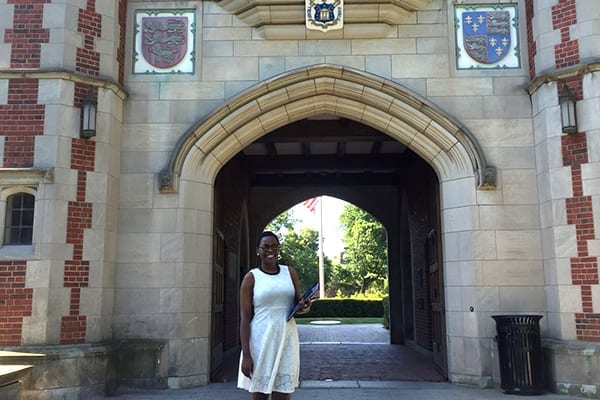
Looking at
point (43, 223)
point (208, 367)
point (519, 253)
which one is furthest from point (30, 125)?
point (519, 253)

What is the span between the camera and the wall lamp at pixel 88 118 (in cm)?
701

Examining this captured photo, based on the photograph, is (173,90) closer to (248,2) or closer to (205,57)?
(205,57)

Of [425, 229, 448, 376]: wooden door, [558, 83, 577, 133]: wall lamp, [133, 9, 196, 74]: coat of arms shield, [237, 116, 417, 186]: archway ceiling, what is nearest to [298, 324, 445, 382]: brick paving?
[425, 229, 448, 376]: wooden door

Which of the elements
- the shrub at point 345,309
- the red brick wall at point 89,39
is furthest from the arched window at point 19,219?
the shrub at point 345,309

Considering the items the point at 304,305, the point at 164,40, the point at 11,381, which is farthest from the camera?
the point at 164,40

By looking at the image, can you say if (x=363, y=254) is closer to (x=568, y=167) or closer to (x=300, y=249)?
(x=300, y=249)

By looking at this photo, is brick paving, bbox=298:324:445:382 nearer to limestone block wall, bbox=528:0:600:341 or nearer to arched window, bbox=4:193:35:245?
limestone block wall, bbox=528:0:600:341

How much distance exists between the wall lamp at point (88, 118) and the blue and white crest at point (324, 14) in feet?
9.92

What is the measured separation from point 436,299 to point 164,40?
5.92 metres

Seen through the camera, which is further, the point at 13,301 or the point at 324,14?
the point at 324,14

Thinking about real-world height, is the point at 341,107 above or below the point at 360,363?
above

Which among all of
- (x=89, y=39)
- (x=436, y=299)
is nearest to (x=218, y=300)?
(x=436, y=299)

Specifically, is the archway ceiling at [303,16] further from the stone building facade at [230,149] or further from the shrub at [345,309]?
the shrub at [345,309]

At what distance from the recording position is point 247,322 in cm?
385
